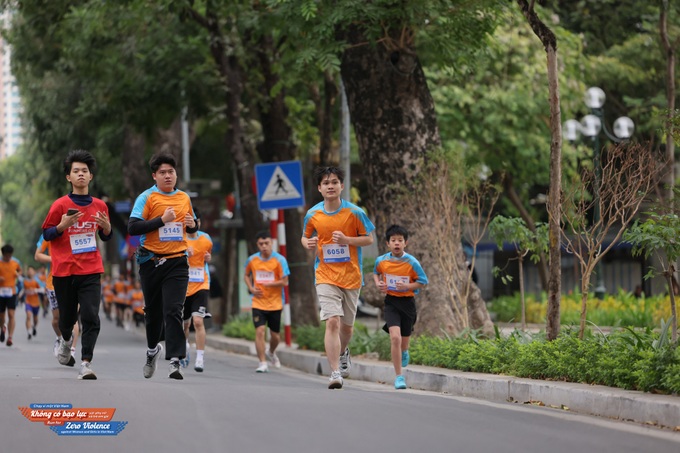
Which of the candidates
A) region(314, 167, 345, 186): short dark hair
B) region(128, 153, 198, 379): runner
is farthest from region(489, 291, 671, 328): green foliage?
region(128, 153, 198, 379): runner

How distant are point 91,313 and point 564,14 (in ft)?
81.2

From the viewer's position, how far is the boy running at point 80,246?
11.4m

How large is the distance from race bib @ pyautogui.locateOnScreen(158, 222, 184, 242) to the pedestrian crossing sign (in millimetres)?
8667

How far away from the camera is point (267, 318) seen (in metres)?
16.8

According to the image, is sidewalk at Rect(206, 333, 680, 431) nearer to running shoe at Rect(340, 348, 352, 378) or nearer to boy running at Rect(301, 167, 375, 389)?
running shoe at Rect(340, 348, 352, 378)

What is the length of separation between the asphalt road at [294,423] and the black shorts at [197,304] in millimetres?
4618

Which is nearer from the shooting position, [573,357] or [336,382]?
[573,357]

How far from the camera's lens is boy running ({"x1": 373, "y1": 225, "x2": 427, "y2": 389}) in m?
13.2

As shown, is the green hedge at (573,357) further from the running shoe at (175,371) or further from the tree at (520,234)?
the running shoe at (175,371)

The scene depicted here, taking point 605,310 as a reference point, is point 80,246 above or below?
above

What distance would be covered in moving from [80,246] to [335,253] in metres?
2.36

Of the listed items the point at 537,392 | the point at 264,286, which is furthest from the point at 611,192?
the point at 264,286

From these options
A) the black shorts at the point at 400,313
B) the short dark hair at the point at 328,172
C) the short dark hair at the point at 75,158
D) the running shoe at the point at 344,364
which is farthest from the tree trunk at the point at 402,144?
the short dark hair at the point at 75,158

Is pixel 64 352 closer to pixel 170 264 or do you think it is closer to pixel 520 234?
pixel 170 264
